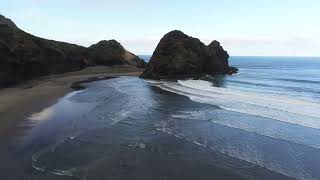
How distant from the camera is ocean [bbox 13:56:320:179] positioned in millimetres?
15062

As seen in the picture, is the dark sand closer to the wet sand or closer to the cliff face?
the wet sand

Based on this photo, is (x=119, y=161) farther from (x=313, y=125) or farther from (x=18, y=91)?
(x=18, y=91)

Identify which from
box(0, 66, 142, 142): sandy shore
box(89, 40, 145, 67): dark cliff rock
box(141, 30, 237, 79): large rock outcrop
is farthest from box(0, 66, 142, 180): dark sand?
box(89, 40, 145, 67): dark cliff rock

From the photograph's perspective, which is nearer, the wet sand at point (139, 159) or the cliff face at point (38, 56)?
the wet sand at point (139, 159)

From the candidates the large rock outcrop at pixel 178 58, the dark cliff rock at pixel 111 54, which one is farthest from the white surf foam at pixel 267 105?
the dark cliff rock at pixel 111 54

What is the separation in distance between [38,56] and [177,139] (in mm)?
36894

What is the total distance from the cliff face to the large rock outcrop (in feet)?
44.9

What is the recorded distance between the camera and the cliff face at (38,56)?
148 ft

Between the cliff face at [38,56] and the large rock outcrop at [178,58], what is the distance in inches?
539

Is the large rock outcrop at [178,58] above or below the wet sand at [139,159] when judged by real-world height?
above

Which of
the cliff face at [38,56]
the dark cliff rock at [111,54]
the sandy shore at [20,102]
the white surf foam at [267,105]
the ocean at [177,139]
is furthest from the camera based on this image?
the dark cliff rock at [111,54]

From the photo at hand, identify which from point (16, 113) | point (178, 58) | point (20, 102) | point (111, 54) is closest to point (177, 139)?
point (16, 113)

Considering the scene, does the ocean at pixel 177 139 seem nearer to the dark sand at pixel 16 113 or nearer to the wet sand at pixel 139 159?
the wet sand at pixel 139 159

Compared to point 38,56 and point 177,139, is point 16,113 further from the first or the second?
point 38,56
